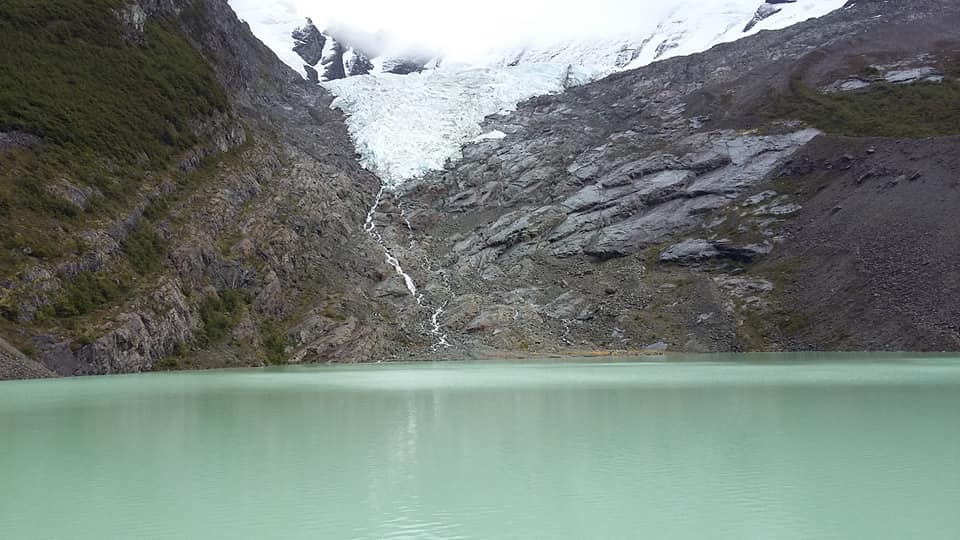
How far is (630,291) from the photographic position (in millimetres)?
70625

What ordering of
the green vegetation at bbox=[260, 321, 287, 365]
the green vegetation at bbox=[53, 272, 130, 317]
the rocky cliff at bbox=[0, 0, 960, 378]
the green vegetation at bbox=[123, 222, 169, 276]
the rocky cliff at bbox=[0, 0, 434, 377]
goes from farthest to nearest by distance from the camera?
1. the green vegetation at bbox=[260, 321, 287, 365]
2. the green vegetation at bbox=[123, 222, 169, 276]
3. the rocky cliff at bbox=[0, 0, 960, 378]
4. the rocky cliff at bbox=[0, 0, 434, 377]
5. the green vegetation at bbox=[53, 272, 130, 317]

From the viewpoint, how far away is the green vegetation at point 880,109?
76.1m

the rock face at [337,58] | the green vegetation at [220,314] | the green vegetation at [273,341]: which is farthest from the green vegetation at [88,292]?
the rock face at [337,58]

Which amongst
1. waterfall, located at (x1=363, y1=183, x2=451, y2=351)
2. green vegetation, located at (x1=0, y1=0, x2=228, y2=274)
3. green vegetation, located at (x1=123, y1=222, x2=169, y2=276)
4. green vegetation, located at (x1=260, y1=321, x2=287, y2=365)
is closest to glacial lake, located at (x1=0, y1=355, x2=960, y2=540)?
green vegetation, located at (x1=0, y1=0, x2=228, y2=274)

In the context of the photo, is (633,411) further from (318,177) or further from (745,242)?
(318,177)

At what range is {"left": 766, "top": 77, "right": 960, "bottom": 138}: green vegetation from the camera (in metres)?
76.1

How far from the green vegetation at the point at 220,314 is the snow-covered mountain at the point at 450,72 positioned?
3499cm

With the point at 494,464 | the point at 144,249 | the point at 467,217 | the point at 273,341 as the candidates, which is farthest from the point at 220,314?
the point at 494,464

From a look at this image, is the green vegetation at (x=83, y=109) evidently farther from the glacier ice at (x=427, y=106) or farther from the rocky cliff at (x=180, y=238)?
the glacier ice at (x=427, y=106)

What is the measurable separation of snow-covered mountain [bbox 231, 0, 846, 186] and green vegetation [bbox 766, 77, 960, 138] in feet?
118

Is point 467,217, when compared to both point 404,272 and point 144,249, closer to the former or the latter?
point 404,272

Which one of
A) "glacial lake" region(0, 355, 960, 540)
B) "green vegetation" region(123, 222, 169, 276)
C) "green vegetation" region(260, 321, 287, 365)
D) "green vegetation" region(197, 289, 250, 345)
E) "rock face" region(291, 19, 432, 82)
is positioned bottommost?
"glacial lake" region(0, 355, 960, 540)

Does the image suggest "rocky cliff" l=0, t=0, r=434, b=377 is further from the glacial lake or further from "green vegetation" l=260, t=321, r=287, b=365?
the glacial lake

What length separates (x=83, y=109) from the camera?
6575 centimetres
